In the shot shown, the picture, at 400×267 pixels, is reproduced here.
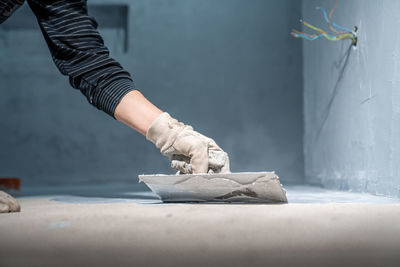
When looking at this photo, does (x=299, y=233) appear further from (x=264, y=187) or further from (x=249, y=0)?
(x=249, y=0)

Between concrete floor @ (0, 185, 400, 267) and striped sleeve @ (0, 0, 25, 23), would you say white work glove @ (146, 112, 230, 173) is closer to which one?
concrete floor @ (0, 185, 400, 267)

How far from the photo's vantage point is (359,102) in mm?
1646

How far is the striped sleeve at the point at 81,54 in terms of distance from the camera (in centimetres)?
126

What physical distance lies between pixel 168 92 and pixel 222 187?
2.16 m

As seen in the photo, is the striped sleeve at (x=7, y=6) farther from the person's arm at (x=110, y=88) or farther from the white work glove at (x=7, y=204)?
the white work glove at (x=7, y=204)

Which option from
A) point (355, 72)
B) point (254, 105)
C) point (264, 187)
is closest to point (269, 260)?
point (264, 187)

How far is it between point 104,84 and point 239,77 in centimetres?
195

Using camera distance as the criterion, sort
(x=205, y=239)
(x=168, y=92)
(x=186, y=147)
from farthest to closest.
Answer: (x=168, y=92) < (x=186, y=147) < (x=205, y=239)

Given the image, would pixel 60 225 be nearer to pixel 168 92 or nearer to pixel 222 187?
pixel 222 187

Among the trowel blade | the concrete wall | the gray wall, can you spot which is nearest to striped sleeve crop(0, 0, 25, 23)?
the trowel blade

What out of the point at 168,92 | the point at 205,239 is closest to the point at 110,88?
the point at 205,239

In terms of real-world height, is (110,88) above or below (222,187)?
above

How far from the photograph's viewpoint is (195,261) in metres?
0.47

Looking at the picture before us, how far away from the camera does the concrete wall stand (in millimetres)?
1340
